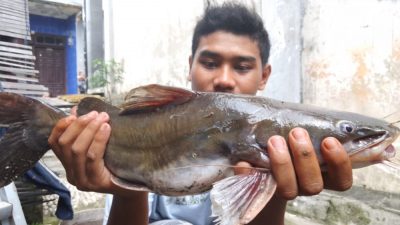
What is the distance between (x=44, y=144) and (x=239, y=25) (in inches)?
54.4

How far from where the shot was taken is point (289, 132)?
161cm

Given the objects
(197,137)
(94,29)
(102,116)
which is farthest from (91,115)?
(94,29)

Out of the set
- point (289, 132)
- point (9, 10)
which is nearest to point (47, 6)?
point (9, 10)

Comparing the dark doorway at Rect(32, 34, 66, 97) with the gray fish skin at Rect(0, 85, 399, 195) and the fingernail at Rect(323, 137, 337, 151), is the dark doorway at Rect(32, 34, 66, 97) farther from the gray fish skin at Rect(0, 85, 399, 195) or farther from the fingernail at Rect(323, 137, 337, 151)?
the fingernail at Rect(323, 137, 337, 151)

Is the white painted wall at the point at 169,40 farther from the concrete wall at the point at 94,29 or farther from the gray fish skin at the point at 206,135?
the gray fish skin at the point at 206,135

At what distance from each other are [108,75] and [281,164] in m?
10.4

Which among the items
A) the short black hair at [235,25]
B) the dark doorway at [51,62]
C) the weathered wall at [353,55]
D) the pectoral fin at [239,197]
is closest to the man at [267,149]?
the short black hair at [235,25]

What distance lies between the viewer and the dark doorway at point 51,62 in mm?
16000

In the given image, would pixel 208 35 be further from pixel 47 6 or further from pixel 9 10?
pixel 47 6

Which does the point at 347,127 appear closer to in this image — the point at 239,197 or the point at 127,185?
the point at 239,197

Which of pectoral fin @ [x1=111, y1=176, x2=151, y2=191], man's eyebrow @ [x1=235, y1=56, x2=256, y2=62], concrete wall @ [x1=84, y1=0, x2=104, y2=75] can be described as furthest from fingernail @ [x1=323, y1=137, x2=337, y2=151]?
concrete wall @ [x1=84, y1=0, x2=104, y2=75]

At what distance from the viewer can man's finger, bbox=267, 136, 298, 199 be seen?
1547 mm

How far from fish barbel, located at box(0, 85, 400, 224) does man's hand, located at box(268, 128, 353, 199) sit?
0.05 meters

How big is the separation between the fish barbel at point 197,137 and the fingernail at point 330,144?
0.14 ft
